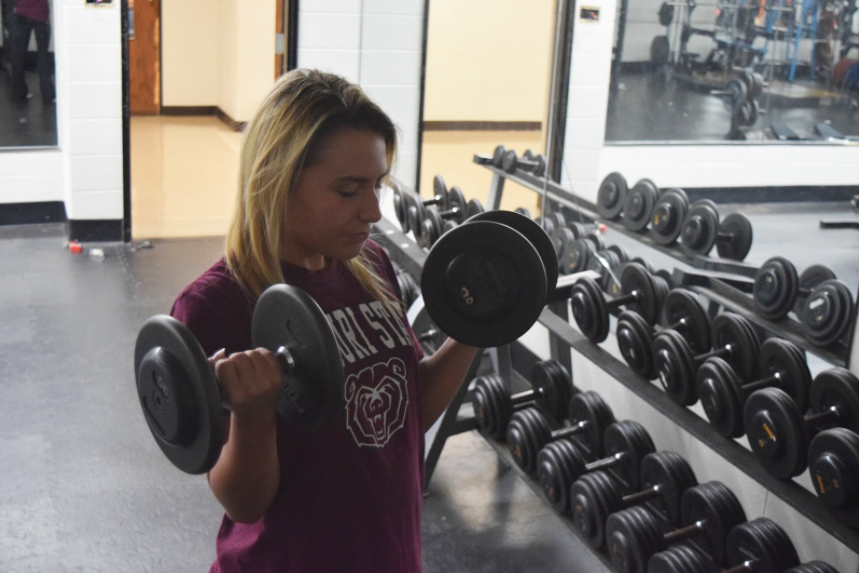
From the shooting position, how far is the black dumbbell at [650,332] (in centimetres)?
222

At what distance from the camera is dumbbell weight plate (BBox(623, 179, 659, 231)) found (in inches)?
117

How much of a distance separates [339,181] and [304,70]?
150mm

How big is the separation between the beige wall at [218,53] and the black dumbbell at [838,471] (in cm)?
606

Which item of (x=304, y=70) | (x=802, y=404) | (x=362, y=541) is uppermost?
(x=304, y=70)

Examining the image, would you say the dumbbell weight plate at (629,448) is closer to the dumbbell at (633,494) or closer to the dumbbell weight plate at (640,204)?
the dumbbell at (633,494)

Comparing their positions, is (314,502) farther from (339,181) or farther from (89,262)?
(89,262)

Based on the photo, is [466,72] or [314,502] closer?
[314,502]

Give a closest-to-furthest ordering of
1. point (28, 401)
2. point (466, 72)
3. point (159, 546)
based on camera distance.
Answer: point (159, 546) < point (28, 401) < point (466, 72)

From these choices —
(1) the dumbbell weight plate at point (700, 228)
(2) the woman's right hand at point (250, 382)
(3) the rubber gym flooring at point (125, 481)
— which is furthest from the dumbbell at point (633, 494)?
(2) the woman's right hand at point (250, 382)

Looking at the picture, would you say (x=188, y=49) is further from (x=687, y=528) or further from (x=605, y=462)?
(x=687, y=528)

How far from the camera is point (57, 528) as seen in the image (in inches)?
91.6

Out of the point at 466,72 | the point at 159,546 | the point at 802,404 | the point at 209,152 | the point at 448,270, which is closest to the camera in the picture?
the point at 448,270

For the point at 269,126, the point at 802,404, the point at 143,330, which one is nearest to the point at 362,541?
the point at 143,330

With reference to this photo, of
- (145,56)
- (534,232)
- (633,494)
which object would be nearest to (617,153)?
(633,494)
